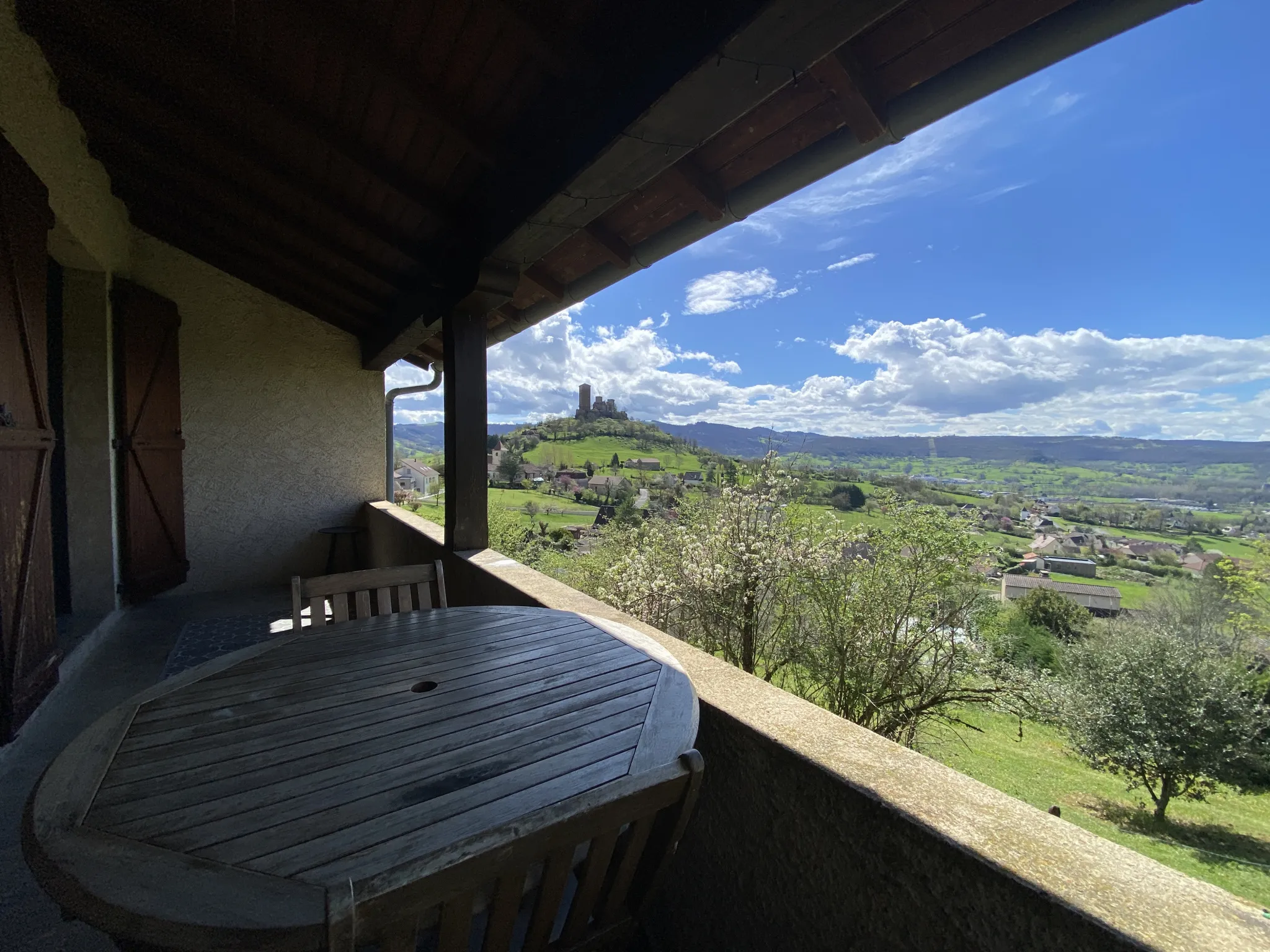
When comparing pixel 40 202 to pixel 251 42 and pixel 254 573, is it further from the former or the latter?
pixel 254 573

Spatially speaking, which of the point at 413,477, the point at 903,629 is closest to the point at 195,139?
the point at 413,477

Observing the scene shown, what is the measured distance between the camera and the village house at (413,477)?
6473mm

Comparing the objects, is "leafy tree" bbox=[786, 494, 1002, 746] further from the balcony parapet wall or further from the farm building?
the balcony parapet wall

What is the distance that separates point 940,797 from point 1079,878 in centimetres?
21

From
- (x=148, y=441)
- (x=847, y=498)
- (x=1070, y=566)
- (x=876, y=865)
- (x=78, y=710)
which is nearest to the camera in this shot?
(x=876, y=865)

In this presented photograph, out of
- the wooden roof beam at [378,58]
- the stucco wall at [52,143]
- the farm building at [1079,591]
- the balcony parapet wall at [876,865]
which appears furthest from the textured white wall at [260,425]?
the farm building at [1079,591]

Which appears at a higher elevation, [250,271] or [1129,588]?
[250,271]

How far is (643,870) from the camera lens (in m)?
0.87

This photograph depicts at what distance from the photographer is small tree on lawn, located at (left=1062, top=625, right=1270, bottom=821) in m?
7.51

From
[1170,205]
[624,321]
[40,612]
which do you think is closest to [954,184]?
[1170,205]

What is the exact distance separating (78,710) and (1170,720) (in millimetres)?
11657

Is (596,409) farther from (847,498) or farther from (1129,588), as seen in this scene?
(1129,588)

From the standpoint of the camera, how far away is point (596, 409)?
1153 centimetres

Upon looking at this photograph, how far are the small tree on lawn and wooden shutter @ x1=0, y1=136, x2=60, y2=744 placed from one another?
10409mm
